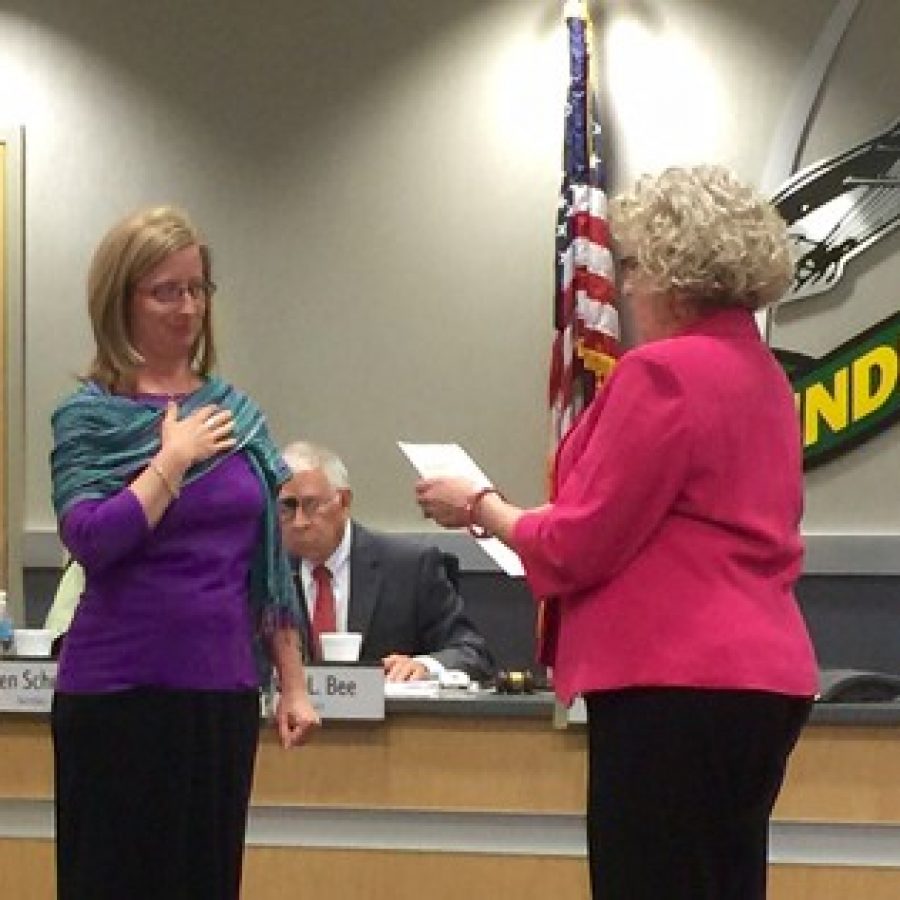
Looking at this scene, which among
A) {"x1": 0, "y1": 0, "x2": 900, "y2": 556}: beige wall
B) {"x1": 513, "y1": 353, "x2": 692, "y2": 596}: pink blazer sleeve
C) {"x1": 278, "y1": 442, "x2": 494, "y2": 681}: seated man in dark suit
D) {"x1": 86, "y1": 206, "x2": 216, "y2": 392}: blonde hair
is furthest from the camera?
{"x1": 0, "y1": 0, "x2": 900, "y2": 556}: beige wall

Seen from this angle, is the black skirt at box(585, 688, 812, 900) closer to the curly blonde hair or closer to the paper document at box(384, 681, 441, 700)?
the curly blonde hair

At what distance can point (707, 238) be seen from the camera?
2.20m

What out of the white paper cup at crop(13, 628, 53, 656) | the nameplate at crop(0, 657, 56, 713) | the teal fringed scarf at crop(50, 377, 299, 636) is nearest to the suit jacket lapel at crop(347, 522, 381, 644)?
the white paper cup at crop(13, 628, 53, 656)

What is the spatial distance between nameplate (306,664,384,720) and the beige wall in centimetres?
202

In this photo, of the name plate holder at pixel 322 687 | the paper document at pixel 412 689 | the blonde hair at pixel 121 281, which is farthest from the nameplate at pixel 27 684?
the blonde hair at pixel 121 281

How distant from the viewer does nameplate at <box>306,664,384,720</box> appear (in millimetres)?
3232

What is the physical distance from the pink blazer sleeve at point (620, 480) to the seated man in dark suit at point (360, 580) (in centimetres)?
191

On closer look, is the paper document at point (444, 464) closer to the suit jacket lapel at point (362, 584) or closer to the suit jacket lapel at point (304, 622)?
the suit jacket lapel at point (304, 622)

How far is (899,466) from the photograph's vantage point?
501cm

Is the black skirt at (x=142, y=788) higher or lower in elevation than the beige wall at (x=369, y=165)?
lower

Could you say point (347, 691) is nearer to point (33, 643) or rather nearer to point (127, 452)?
point (33, 643)

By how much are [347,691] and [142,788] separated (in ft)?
2.81

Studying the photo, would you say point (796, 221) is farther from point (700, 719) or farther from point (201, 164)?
point (700, 719)

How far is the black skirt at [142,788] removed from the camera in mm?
2412
